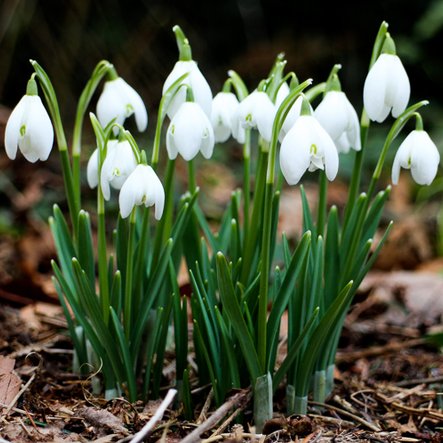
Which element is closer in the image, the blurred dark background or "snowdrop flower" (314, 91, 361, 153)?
"snowdrop flower" (314, 91, 361, 153)

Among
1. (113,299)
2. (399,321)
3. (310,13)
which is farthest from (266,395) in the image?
(310,13)

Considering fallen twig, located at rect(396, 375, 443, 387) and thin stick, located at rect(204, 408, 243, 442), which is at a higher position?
thin stick, located at rect(204, 408, 243, 442)

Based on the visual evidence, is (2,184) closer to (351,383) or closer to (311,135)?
(351,383)

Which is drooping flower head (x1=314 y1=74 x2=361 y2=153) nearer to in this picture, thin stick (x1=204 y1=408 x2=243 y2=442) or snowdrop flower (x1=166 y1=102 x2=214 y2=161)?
snowdrop flower (x1=166 y1=102 x2=214 y2=161)

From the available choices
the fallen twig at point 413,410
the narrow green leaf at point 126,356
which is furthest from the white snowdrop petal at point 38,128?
the fallen twig at point 413,410

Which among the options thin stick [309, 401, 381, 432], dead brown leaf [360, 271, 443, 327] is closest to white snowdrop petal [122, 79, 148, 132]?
thin stick [309, 401, 381, 432]

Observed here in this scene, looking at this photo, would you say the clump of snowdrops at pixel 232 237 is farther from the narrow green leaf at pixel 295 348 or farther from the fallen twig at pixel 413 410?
the fallen twig at pixel 413 410
